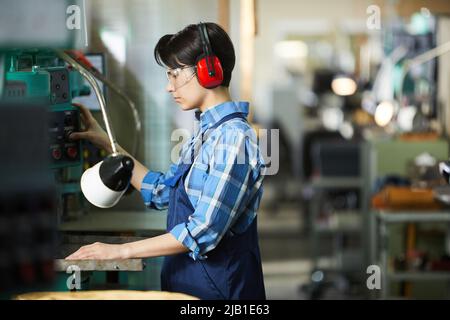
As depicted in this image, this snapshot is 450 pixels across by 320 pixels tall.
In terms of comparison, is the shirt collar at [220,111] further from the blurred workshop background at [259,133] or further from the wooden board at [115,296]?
the wooden board at [115,296]

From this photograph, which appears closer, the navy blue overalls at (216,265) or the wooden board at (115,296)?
the wooden board at (115,296)

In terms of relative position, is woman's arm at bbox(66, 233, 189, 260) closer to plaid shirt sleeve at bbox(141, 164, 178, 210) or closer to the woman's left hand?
the woman's left hand

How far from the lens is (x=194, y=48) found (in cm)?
187

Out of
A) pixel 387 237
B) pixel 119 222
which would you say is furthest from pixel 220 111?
pixel 387 237

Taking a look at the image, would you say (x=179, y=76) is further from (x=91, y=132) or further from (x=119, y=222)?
(x=119, y=222)

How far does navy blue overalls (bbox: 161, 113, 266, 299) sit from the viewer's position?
1877 millimetres

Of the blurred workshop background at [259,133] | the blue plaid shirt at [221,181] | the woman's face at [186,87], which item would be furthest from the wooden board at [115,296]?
the woman's face at [186,87]

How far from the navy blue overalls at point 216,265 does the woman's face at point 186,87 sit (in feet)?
0.24

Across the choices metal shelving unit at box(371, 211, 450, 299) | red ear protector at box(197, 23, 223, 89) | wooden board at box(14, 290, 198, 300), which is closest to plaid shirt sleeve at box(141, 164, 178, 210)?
red ear protector at box(197, 23, 223, 89)

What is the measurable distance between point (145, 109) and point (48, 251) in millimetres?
936

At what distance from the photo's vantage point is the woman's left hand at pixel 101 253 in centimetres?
184

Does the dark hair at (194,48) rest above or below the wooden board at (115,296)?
above

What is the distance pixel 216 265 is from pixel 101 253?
0.25m

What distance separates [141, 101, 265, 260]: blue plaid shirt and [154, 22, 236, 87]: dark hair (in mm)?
100
